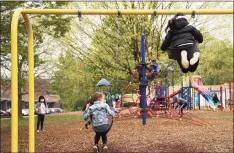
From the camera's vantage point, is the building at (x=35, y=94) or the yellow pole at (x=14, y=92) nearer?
the yellow pole at (x=14, y=92)

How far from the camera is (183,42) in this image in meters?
4.75

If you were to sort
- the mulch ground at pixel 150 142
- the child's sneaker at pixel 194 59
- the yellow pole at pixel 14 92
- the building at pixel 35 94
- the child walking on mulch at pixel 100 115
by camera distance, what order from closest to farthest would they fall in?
1. the yellow pole at pixel 14 92
2. the child's sneaker at pixel 194 59
3. the child walking on mulch at pixel 100 115
4. the mulch ground at pixel 150 142
5. the building at pixel 35 94

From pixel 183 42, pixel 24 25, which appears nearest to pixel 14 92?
pixel 183 42

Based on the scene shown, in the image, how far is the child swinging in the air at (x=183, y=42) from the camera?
15.5ft

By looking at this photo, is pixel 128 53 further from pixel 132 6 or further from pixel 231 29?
pixel 231 29

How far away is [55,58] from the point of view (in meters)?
26.9

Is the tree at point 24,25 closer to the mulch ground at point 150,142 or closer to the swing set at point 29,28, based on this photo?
the mulch ground at point 150,142

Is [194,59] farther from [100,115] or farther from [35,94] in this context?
[35,94]

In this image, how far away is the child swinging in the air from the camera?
15.5 feet

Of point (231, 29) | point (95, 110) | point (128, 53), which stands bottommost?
point (95, 110)

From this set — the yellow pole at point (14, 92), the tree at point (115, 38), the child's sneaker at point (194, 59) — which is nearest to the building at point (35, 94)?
the tree at point (115, 38)

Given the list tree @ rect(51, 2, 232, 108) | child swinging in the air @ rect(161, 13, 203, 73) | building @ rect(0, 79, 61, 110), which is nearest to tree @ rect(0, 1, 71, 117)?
tree @ rect(51, 2, 232, 108)

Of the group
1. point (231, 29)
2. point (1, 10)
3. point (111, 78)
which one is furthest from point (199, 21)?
point (1, 10)

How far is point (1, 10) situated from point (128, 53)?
6.63 m
